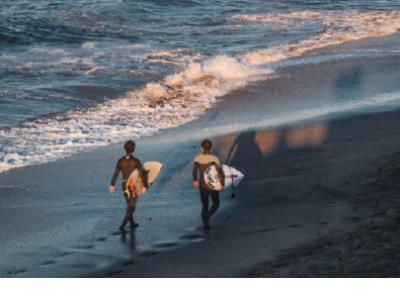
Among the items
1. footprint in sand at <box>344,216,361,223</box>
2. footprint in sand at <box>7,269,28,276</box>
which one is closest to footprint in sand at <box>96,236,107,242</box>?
footprint in sand at <box>7,269,28,276</box>

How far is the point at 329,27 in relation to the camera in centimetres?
3291

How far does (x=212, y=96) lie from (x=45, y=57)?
885 cm

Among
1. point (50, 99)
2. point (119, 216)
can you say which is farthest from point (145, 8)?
point (119, 216)

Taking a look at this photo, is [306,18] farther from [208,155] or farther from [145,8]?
[208,155]

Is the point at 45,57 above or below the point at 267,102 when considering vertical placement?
above

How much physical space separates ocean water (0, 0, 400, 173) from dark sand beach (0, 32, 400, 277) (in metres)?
1.40

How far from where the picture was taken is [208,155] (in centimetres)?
1141

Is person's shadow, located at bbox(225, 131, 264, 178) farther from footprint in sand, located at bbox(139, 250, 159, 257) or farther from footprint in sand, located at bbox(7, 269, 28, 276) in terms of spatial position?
footprint in sand, located at bbox(7, 269, 28, 276)

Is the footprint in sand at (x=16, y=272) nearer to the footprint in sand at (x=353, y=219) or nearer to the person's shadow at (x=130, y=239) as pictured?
the person's shadow at (x=130, y=239)

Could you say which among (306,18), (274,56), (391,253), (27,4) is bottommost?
(391,253)

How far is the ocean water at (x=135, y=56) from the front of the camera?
18141 millimetres

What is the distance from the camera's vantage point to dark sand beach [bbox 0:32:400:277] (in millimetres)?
9875

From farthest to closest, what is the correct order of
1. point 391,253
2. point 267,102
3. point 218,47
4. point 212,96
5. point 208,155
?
point 218,47
point 212,96
point 267,102
point 208,155
point 391,253

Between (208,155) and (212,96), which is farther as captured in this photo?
(212,96)
